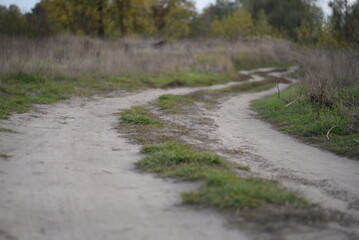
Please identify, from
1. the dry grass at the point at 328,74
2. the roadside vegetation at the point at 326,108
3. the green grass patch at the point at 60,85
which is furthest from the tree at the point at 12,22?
the dry grass at the point at 328,74

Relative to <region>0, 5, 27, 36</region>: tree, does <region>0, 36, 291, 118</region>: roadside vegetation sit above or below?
below

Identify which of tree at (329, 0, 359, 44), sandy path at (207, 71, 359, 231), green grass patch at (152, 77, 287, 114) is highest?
tree at (329, 0, 359, 44)

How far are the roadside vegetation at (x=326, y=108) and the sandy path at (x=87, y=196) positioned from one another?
379 centimetres

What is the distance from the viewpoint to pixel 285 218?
3410 mm

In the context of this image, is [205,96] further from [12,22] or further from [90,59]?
[12,22]

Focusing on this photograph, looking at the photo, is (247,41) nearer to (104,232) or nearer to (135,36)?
(135,36)

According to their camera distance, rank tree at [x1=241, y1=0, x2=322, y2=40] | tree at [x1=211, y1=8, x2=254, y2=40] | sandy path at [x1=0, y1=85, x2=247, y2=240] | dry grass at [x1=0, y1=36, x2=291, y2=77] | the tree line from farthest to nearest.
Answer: tree at [x1=241, y1=0, x2=322, y2=40] → tree at [x1=211, y1=8, x2=254, y2=40] → the tree line → dry grass at [x1=0, y1=36, x2=291, y2=77] → sandy path at [x1=0, y1=85, x2=247, y2=240]

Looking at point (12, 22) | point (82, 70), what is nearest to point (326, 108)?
point (82, 70)

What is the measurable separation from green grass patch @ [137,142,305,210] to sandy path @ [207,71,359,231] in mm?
467

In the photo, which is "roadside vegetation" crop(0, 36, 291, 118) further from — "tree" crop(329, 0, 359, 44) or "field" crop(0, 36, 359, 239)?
"tree" crop(329, 0, 359, 44)

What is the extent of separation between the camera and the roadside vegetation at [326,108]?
7.29 m

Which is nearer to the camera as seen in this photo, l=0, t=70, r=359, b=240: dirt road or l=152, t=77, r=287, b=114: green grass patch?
l=0, t=70, r=359, b=240: dirt road

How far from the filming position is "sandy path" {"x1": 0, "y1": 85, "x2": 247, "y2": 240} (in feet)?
10.3

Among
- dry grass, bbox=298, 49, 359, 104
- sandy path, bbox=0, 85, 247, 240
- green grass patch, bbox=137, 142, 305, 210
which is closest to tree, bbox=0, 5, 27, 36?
dry grass, bbox=298, 49, 359, 104
